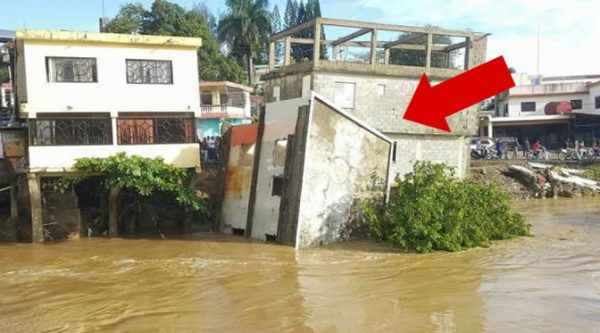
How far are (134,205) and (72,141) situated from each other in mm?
2970

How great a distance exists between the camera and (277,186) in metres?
15.5

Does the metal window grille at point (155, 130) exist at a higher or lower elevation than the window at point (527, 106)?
lower

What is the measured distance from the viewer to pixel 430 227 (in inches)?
550

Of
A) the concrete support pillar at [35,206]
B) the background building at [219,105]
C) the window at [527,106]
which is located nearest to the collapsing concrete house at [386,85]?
the concrete support pillar at [35,206]

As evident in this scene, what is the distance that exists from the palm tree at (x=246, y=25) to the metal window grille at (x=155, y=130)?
95.2 feet

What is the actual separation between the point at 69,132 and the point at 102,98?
133cm

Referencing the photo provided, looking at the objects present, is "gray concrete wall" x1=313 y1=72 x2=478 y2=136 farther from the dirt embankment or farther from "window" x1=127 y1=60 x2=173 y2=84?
the dirt embankment

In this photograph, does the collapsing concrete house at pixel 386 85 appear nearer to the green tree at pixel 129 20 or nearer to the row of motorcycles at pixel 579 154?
the row of motorcycles at pixel 579 154

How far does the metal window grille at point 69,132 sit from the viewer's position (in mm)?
16016

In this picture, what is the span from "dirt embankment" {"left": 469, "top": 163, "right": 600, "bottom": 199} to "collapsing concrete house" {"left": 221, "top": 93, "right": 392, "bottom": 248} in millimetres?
12966

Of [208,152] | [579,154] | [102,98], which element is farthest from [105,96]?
[579,154]

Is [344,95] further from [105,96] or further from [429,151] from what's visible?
[105,96]

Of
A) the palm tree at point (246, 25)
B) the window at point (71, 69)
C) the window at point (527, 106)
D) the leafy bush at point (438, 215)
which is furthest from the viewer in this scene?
the palm tree at point (246, 25)

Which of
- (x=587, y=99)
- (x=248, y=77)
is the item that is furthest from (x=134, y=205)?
(x=587, y=99)
